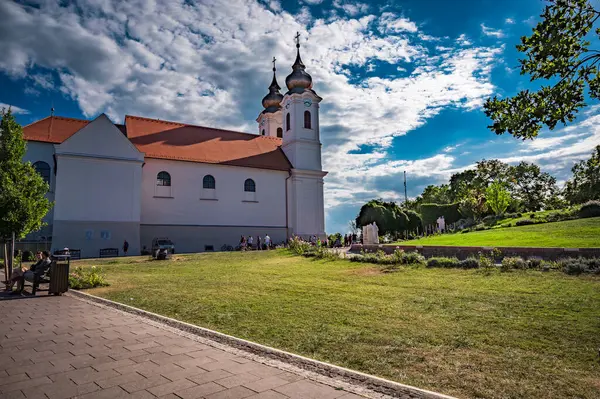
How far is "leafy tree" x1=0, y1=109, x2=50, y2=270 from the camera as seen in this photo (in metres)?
13.1

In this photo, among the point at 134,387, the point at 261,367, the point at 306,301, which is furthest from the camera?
the point at 306,301

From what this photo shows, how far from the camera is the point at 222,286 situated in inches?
490

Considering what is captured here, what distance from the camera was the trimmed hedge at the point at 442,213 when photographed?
4484 centimetres

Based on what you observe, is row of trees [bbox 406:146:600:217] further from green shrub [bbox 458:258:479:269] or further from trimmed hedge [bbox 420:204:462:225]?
green shrub [bbox 458:258:479:269]

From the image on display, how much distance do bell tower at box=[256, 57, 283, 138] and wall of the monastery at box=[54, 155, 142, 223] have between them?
22519 mm

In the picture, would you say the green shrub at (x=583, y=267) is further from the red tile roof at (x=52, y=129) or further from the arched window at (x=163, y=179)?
the red tile roof at (x=52, y=129)

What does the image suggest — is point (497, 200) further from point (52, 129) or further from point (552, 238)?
point (52, 129)

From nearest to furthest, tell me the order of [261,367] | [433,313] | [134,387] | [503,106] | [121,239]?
[134,387], [261,367], [503,106], [433,313], [121,239]

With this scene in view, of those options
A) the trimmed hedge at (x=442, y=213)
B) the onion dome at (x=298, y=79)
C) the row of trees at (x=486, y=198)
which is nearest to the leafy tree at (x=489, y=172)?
the row of trees at (x=486, y=198)

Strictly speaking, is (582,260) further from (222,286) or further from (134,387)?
(134,387)

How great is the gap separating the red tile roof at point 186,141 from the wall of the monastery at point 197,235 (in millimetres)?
6034

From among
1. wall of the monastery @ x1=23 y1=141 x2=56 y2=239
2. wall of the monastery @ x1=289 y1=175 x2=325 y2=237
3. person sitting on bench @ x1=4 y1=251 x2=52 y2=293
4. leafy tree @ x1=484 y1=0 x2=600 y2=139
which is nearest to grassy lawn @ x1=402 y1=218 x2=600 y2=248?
leafy tree @ x1=484 y1=0 x2=600 y2=139

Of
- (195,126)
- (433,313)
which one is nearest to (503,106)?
(433,313)

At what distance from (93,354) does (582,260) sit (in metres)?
13.3
